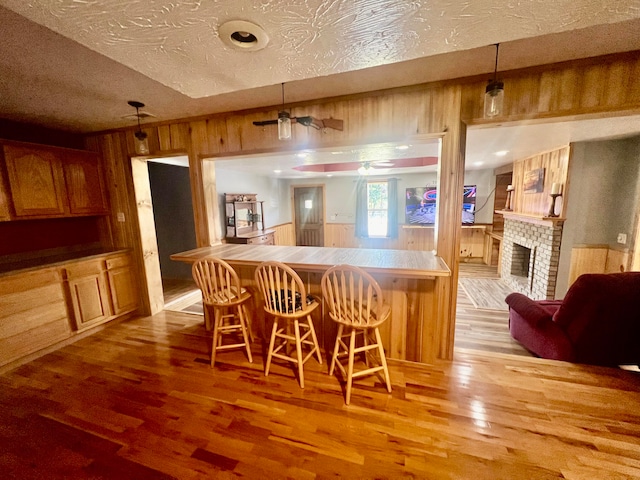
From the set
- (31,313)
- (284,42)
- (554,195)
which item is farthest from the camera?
(554,195)

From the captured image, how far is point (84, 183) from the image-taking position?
2951 millimetres

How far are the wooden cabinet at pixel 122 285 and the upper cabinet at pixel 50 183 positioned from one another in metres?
0.67

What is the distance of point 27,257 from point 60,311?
81 centimetres

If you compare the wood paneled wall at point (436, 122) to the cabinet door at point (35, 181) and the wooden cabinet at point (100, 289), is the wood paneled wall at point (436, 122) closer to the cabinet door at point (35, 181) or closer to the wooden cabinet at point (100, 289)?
the cabinet door at point (35, 181)

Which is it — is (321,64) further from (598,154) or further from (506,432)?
(598,154)

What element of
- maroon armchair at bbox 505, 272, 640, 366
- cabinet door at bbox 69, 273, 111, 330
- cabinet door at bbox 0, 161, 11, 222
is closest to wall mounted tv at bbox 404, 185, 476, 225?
maroon armchair at bbox 505, 272, 640, 366

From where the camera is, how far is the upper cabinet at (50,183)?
2.36m

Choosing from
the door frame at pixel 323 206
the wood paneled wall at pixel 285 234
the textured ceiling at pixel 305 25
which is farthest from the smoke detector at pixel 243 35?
the door frame at pixel 323 206

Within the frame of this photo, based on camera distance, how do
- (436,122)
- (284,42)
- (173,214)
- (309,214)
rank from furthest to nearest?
(309,214) < (173,214) < (436,122) < (284,42)

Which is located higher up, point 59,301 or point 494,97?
point 494,97

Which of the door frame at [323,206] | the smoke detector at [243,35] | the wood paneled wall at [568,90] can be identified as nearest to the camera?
the smoke detector at [243,35]

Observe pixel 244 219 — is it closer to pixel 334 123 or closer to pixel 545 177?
pixel 334 123

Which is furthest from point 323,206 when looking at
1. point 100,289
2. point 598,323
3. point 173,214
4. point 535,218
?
point 598,323

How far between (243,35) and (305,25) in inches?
11.4
